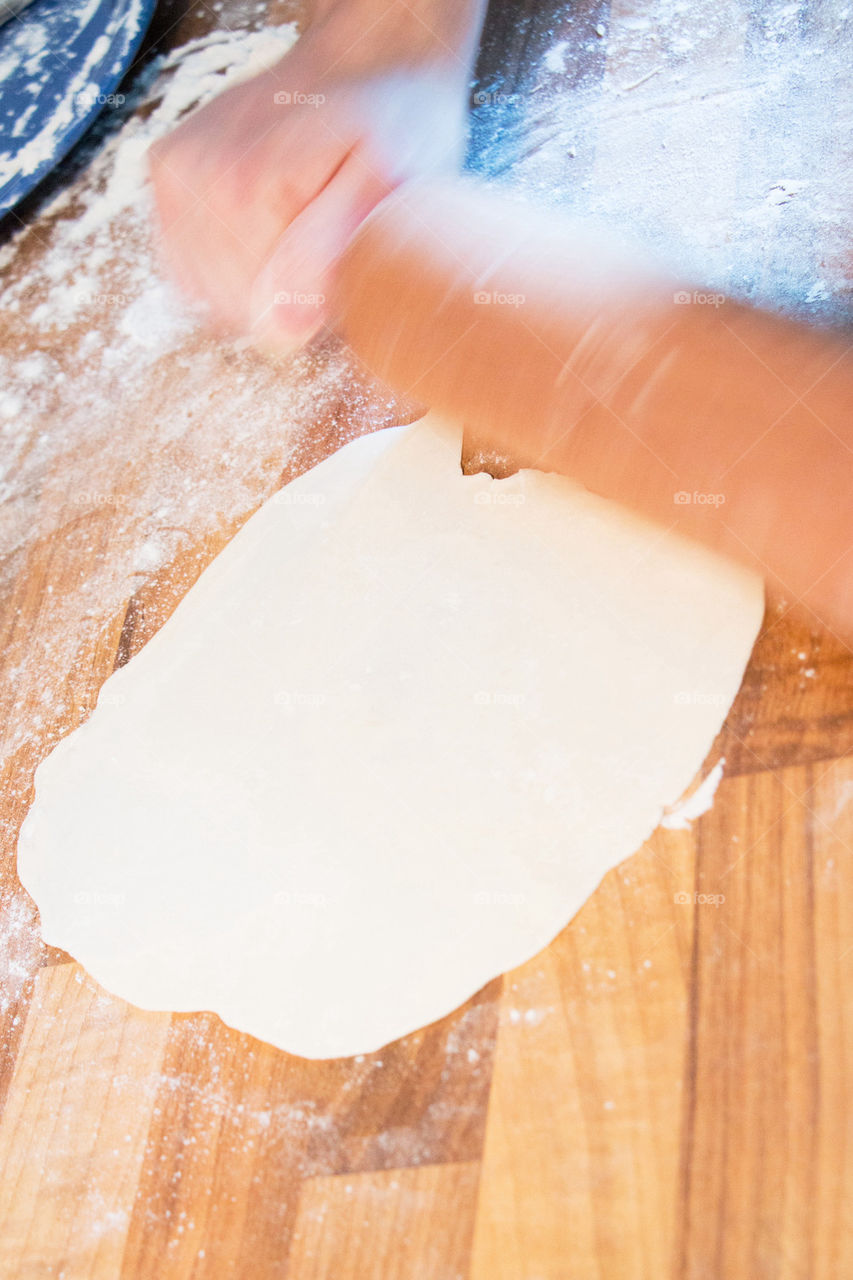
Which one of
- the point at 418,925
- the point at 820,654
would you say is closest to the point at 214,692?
the point at 418,925

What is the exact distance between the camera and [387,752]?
64 centimetres

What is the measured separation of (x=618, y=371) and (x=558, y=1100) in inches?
19.6

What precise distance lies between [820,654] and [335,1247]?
0.51 metres

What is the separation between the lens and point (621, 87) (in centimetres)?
87

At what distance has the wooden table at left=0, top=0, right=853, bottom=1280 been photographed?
0.52 meters

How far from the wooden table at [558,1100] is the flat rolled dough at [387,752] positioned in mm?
29
